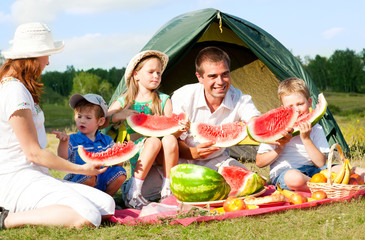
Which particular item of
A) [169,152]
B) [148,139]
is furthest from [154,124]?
[169,152]

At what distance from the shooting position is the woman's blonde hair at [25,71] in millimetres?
3580

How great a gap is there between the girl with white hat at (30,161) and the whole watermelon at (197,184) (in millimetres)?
692

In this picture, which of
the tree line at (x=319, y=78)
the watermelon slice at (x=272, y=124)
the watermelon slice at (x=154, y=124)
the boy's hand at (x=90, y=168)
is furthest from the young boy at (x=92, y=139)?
the tree line at (x=319, y=78)

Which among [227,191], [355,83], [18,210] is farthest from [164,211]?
[355,83]

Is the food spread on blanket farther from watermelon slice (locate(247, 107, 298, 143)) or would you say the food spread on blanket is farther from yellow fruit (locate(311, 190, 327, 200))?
yellow fruit (locate(311, 190, 327, 200))

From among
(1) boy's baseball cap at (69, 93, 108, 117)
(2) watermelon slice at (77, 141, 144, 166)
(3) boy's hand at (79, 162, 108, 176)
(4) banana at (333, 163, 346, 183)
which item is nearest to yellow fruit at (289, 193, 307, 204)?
(4) banana at (333, 163, 346, 183)

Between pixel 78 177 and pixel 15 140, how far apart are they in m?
0.95

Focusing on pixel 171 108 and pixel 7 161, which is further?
pixel 171 108

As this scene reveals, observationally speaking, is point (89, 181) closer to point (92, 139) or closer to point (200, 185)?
point (92, 139)

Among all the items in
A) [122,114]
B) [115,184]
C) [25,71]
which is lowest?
[115,184]

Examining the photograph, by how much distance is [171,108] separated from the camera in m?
4.96

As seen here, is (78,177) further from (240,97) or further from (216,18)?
(216,18)

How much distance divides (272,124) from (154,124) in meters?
1.33

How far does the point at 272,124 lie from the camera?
14.3 ft
